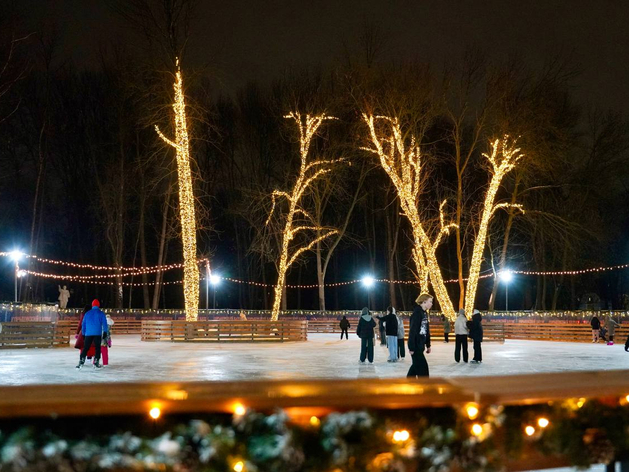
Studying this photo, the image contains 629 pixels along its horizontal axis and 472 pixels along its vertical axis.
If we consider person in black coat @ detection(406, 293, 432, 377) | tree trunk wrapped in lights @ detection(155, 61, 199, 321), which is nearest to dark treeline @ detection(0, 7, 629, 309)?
tree trunk wrapped in lights @ detection(155, 61, 199, 321)

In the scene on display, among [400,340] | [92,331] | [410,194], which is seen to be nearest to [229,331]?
[410,194]

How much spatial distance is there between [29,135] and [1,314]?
20644mm

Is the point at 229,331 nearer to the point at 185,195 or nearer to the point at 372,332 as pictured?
the point at 185,195

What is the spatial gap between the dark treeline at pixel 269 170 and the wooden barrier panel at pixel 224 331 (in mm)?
3257

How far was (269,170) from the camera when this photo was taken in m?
50.0

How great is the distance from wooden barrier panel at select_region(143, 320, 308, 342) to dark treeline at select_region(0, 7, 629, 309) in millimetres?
3257

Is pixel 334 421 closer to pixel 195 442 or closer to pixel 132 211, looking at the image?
pixel 195 442

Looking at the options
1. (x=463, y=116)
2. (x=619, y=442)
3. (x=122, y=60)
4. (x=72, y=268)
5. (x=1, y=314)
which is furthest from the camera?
(x=72, y=268)

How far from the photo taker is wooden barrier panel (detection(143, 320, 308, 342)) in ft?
106

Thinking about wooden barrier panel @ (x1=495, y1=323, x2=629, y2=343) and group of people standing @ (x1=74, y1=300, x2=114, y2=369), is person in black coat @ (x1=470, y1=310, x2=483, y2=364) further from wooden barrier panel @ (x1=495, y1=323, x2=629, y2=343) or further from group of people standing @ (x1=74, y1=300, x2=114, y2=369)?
wooden barrier panel @ (x1=495, y1=323, x2=629, y2=343)

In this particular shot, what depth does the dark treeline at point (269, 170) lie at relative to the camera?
113 ft

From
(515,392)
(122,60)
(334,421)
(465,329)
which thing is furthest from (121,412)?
(122,60)

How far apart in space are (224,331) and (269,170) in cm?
1906

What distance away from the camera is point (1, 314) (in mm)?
28188
